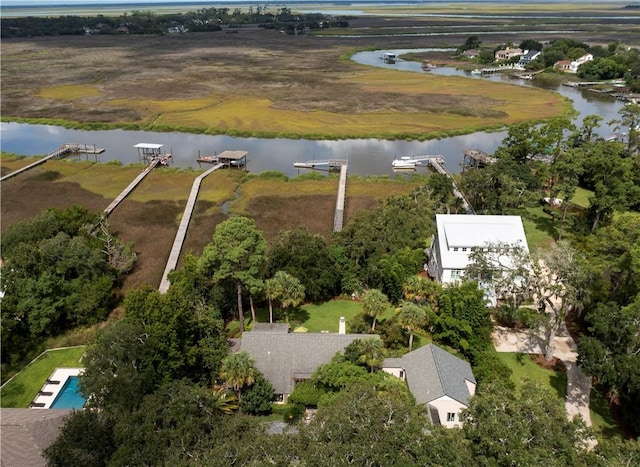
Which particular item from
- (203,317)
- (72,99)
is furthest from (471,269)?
(72,99)

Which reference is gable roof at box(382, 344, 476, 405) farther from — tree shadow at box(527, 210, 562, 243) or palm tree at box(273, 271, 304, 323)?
tree shadow at box(527, 210, 562, 243)

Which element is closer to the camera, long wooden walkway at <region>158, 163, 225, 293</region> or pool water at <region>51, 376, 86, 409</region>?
pool water at <region>51, 376, 86, 409</region>

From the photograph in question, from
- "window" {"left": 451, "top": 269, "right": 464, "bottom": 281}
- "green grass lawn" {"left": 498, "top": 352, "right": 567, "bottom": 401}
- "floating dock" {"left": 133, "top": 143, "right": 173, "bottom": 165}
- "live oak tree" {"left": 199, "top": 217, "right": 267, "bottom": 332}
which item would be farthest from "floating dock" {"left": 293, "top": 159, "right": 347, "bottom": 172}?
"green grass lawn" {"left": 498, "top": 352, "right": 567, "bottom": 401}

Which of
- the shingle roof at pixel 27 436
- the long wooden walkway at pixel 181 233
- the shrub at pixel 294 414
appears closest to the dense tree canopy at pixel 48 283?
the long wooden walkway at pixel 181 233

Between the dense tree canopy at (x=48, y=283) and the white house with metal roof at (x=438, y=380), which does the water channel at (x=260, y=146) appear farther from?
the white house with metal roof at (x=438, y=380)

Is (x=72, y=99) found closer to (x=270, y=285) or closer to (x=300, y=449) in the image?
(x=270, y=285)

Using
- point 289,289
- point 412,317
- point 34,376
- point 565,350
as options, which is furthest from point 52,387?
point 565,350

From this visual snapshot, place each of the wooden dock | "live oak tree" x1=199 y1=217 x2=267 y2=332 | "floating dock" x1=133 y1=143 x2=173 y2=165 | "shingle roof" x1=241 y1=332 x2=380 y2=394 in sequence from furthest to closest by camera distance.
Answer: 1. the wooden dock
2. "floating dock" x1=133 y1=143 x2=173 y2=165
3. "live oak tree" x1=199 y1=217 x2=267 y2=332
4. "shingle roof" x1=241 y1=332 x2=380 y2=394

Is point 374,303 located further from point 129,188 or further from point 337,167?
point 129,188
